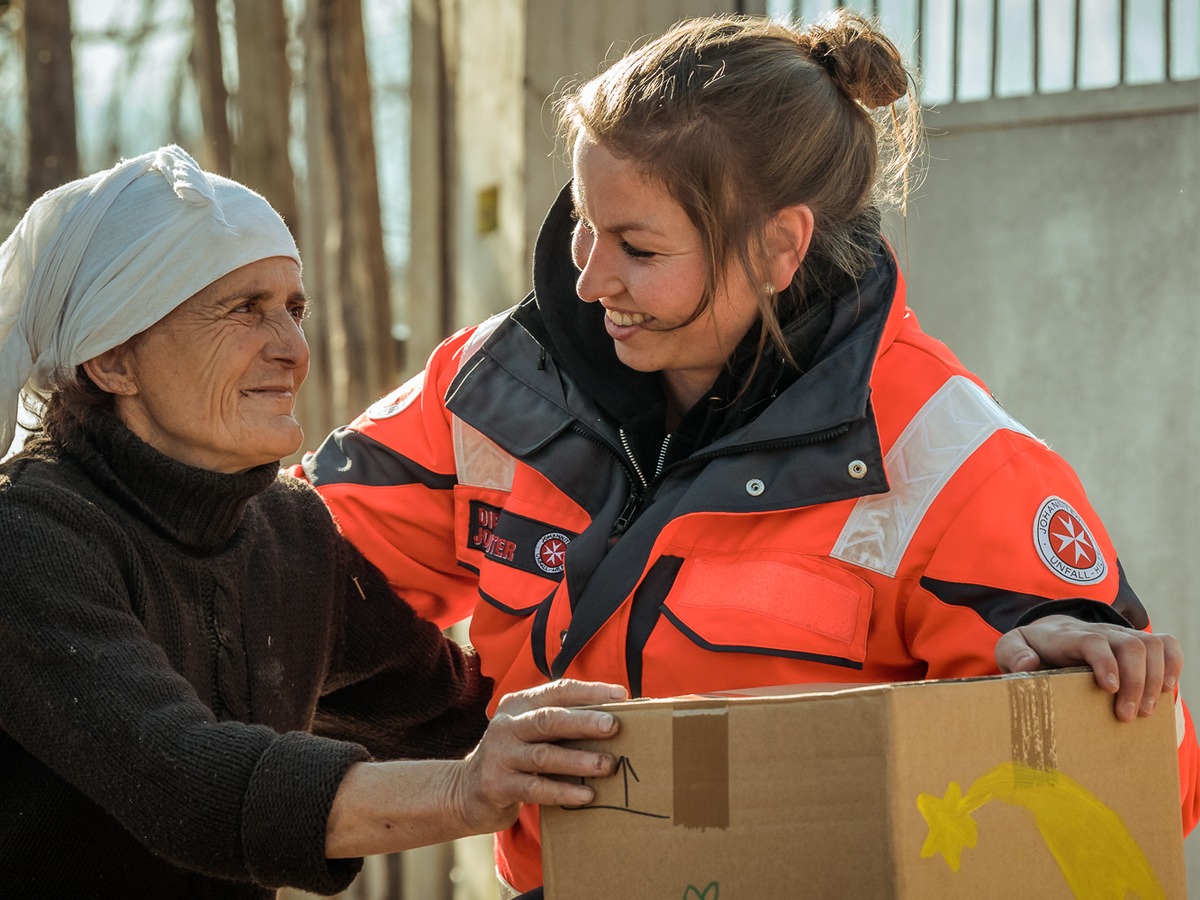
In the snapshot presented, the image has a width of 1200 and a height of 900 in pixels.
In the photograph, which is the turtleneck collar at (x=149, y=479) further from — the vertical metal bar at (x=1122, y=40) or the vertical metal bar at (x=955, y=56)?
the vertical metal bar at (x=1122, y=40)

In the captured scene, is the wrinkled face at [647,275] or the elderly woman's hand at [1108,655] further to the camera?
the wrinkled face at [647,275]

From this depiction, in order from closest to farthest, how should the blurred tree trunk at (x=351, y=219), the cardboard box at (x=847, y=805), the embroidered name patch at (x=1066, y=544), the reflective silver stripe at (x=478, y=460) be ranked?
the cardboard box at (x=847, y=805) < the embroidered name patch at (x=1066, y=544) < the reflective silver stripe at (x=478, y=460) < the blurred tree trunk at (x=351, y=219)

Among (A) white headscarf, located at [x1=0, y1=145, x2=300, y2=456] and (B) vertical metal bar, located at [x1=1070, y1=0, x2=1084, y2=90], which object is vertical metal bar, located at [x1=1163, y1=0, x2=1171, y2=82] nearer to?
(B) vertical metal bar, located at [x1=1070, y1=0, x2=1084, y2=90]

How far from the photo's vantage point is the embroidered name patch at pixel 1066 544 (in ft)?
6.42

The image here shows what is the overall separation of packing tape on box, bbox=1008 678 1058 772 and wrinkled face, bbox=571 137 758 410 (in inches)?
34.3

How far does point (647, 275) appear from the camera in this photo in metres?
→ 2.18

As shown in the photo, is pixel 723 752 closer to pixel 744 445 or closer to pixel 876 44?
pixel 744 445

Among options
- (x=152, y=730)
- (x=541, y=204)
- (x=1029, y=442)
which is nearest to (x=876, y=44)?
(x=1029, y=442)

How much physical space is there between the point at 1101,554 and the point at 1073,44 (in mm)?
2208

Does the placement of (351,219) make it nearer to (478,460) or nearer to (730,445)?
(478,460)

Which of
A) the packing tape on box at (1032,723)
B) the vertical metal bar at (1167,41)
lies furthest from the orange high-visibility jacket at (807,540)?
the vertical metal bar at (1167,41)

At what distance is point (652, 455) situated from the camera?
91.4 inches

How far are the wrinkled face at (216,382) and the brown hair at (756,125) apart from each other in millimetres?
609

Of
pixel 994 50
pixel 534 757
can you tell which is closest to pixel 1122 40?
pixel 994 50
